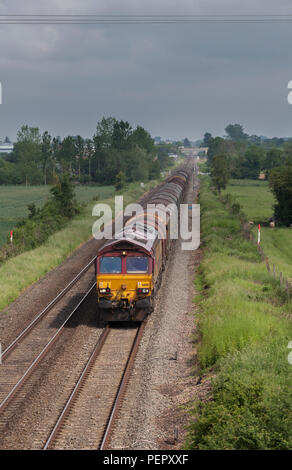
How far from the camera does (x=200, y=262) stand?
31.1 m

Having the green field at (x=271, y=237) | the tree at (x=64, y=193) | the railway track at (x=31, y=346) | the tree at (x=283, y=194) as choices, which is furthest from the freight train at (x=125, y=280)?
the tree at (x=283, y=194)

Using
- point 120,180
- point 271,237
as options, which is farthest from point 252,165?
point 271,237

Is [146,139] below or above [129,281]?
above

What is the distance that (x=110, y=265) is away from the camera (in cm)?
1897

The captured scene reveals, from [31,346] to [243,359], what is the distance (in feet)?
26.4

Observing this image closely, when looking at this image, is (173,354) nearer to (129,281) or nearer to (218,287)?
(129,281)

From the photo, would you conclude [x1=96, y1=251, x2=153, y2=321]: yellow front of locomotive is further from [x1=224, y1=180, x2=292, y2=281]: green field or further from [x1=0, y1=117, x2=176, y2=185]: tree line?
[x1=0, y1=117, x2=176, y2=185]: tree line

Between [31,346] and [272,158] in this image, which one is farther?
[272,158]

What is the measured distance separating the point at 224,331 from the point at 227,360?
2197mm

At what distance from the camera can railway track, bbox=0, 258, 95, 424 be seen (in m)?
14.2

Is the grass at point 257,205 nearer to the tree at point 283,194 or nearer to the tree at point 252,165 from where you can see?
the tree at point 283,194

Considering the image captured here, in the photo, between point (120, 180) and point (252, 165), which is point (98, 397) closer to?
point (120, 180)

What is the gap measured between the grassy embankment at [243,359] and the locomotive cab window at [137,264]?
2.95 metres

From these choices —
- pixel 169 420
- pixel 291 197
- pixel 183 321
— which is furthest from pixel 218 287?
pixel 291 197
